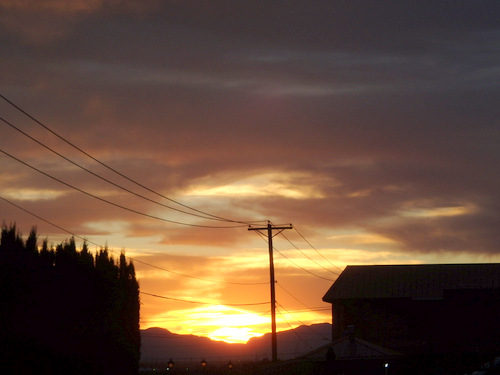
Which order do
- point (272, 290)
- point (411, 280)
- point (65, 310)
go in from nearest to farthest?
point (65, 310) < point (272, 290) < point (411, 280)

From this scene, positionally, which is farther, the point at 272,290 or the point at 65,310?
the point at 272,290

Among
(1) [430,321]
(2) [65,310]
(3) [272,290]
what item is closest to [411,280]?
(1) [430,321]

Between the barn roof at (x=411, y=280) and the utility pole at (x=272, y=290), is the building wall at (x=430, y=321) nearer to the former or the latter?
the barn roof at (x=411, y=280)

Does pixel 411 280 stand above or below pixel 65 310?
above

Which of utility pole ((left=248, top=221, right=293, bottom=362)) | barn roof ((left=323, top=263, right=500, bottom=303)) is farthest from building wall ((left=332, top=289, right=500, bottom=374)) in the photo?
utility pole ((left=248, top=221, right=293, bottom=362))

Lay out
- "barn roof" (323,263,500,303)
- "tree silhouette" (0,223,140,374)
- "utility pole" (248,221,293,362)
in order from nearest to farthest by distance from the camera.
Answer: "tree silhouette" (0,223,140,374) < "utility pole" (248,221,293,362) < "barn roof" (323,263,500,303)

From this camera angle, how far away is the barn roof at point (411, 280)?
78625mm

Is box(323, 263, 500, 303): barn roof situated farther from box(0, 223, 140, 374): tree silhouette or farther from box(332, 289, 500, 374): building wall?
box(0, 223, 140, 374): tree silhouette

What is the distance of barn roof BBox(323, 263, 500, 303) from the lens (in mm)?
78625

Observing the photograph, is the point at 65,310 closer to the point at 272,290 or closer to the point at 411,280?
the point at 272,290

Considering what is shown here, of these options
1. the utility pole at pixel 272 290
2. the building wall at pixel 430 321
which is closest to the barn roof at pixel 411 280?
the building wall at pixel 430 321

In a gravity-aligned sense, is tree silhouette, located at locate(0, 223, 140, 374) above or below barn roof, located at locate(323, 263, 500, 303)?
below

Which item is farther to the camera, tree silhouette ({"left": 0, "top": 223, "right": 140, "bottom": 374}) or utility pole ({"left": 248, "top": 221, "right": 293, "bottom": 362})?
utility pole ({"left": 248, "top": 221, "right": 293, "bottom": 362})

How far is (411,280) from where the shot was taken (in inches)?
3169
